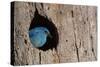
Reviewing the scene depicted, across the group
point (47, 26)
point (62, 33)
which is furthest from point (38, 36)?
point (62, 33)

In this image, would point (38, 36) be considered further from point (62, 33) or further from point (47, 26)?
point (62, 33)
